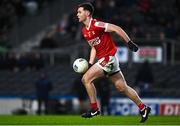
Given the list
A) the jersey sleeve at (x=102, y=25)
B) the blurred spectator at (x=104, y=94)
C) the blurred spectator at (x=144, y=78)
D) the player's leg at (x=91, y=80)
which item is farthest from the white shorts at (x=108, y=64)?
the blurred spectator at (x=144, y=78)

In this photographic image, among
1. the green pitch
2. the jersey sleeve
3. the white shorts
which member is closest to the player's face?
the jersey sleeve

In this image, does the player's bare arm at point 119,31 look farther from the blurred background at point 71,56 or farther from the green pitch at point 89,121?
the blurred background at point 71,56

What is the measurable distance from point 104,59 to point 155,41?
13.1 meters

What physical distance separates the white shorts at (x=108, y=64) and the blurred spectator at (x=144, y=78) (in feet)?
41.4

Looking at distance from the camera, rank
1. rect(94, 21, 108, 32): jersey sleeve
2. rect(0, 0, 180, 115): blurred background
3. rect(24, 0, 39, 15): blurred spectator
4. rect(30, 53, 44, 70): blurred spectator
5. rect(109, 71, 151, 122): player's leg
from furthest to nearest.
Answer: rect(24, 0, 39, 15): blurred spectator
rect(30, 53, 44, 70): blurred spectator
rect(0, 0, 180, 115): blurred background
rect(109, 71, 151, 122): player's leg
rect(94, 21, 108, 32): jersey sleeve

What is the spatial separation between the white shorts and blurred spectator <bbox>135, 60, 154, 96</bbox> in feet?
41.4

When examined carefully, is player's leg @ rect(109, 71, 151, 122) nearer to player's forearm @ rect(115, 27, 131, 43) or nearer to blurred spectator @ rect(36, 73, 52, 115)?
player's forearm @ rect(115, 27, 131, 43)

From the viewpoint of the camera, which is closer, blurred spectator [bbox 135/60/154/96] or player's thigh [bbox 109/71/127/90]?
player's thigh [bbox 109/71/127/90]

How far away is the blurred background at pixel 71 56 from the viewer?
30500 millimetres

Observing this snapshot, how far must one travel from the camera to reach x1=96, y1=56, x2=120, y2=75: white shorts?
18.2m

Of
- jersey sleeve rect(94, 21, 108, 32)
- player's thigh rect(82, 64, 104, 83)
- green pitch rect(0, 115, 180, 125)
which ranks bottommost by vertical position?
green pitch rect(0, 115, 180, 125)

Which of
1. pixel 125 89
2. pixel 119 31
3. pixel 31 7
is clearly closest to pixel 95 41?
pixel 119 31

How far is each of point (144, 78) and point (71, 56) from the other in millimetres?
3134

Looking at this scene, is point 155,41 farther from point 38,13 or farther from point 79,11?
point 79,11
